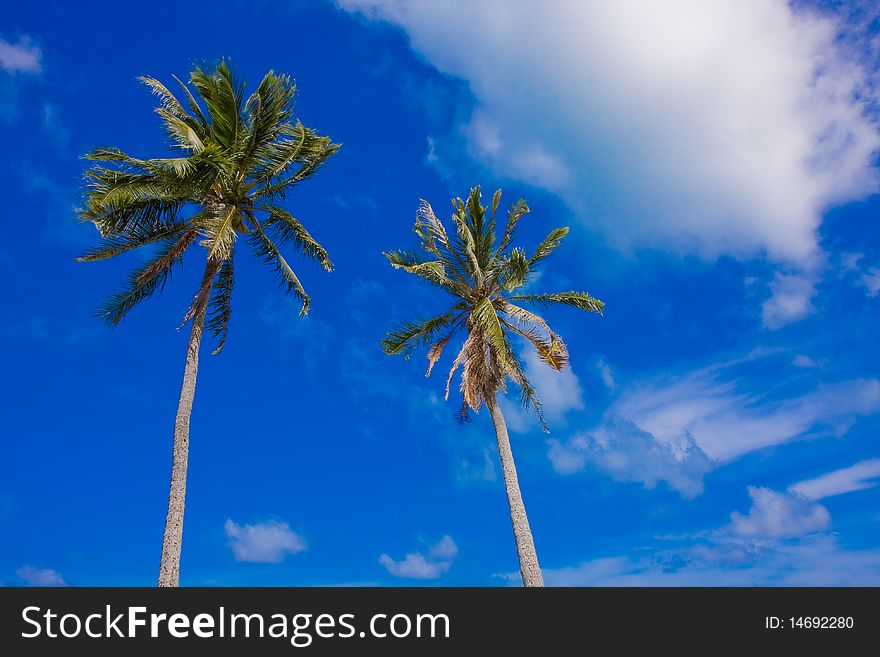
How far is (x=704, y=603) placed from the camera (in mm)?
12289

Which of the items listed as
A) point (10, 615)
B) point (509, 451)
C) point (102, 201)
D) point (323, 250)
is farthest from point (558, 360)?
point (10, 615)

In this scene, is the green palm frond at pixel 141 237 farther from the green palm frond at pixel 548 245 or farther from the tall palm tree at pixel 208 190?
the green palm frond at pixel 548 245

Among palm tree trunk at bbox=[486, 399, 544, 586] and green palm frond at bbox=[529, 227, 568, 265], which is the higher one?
green palm frond at bbox=[529, 227, 568, 265]

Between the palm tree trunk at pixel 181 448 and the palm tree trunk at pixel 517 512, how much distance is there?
10.6 metres

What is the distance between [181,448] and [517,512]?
11101 millimetres

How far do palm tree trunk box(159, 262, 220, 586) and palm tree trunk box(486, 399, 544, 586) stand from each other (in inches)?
418

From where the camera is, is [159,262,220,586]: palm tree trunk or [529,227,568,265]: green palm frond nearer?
[159,262,220,586]: palm tree trunk

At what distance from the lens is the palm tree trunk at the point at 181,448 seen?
14.5 metres

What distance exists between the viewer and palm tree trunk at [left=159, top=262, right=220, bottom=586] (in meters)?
14.5

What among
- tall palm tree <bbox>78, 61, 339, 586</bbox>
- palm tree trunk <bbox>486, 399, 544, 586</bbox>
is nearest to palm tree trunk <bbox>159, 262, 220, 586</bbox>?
tall palm tree <bbox>78, 61, 339, 586</bbox>

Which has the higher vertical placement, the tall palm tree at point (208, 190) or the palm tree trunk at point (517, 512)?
the tall palm tree at point (208, 190)

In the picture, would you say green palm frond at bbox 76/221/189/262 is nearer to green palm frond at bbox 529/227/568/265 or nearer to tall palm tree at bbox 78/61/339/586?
tall palm tree at bbox 78/61/339/586

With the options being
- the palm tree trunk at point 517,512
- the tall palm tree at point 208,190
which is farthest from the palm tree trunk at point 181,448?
the palm tree trunk at point 517,512

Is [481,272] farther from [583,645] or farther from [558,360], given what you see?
[583,645]
